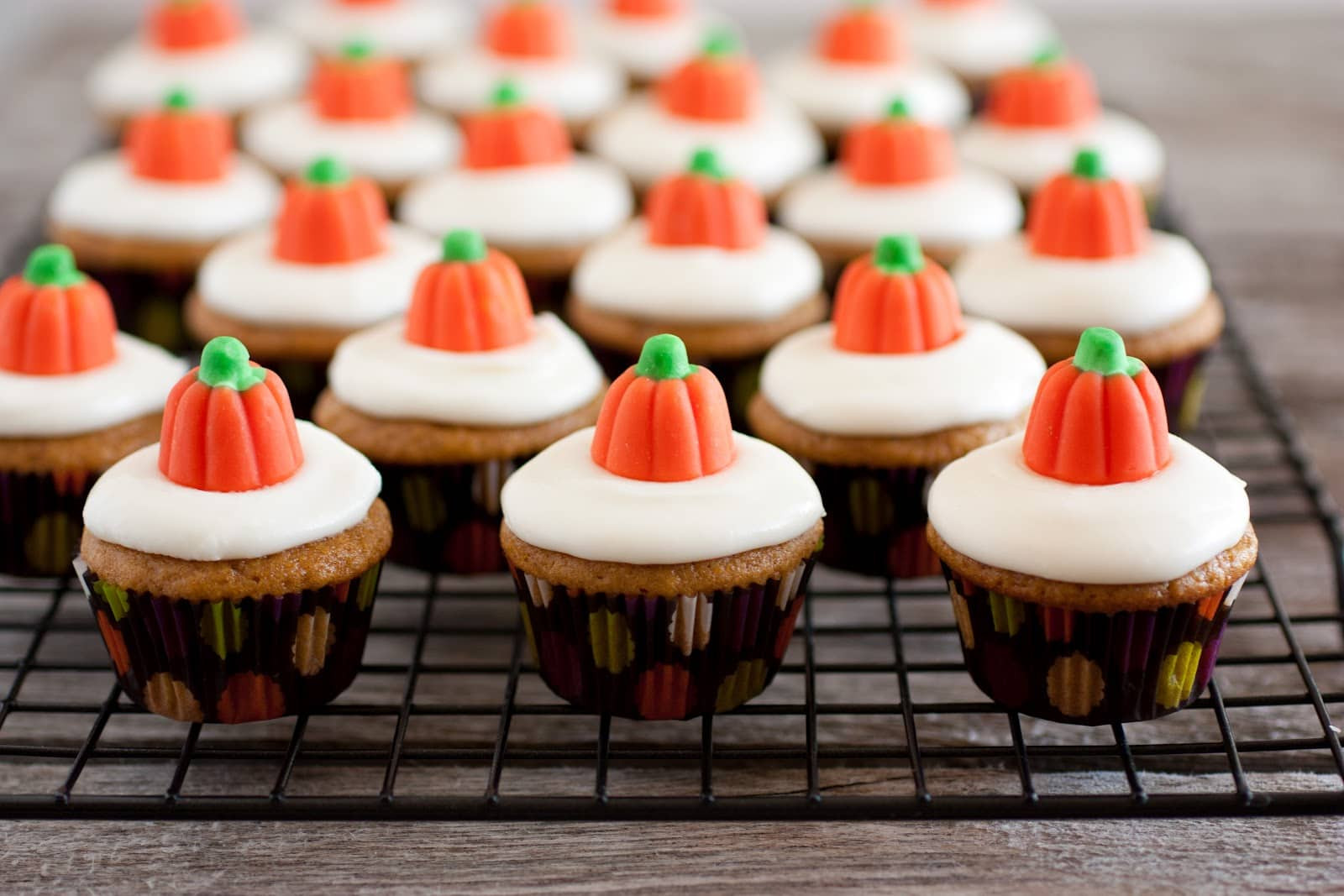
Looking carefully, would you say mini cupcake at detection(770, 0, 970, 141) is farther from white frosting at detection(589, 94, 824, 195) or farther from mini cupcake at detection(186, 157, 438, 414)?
mini cupcake at detection(186, 157, 438, 414)

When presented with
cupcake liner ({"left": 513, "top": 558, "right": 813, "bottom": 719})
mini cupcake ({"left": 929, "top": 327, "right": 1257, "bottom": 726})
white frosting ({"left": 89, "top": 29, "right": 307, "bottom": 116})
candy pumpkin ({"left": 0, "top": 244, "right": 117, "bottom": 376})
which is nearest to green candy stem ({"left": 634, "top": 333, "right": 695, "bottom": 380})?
cupcake liner ({"left": 513, "top": 558, "right": 813, "bottom": 719})

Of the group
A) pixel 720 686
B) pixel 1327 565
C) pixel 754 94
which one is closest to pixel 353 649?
pixel 720 686

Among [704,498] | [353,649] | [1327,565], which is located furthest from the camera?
[1327,565]

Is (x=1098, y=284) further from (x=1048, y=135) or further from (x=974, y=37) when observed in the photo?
(x=974, y=37)

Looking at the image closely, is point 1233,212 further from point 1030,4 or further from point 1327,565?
point 1030,4

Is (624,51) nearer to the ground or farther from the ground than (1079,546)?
nearer to the ground

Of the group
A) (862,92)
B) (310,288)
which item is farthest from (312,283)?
(862,92)

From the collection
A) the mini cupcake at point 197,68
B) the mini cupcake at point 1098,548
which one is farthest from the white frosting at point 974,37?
the mini cupcake at point 1098,548
